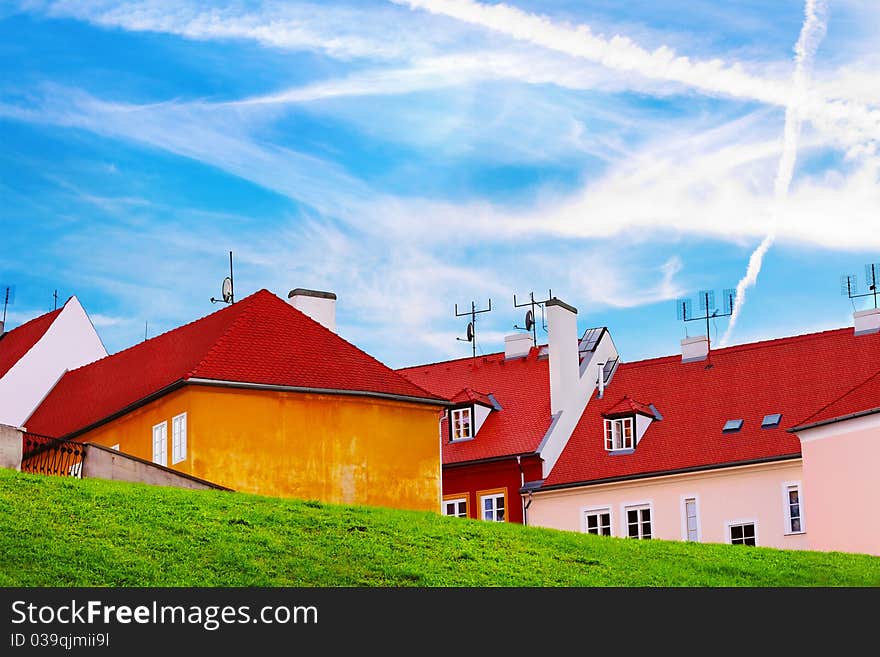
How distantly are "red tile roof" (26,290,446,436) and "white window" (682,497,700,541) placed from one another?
11629 millimetres

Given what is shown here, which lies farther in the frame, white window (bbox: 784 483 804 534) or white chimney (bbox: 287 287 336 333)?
white chimney (bbox: 287 287 336 333)

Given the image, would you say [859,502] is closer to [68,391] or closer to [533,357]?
[533,357]

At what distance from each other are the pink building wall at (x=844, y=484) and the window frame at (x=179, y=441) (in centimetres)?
1913

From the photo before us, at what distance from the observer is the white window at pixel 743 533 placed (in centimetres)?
5612

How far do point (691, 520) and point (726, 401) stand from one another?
5455 millimetres

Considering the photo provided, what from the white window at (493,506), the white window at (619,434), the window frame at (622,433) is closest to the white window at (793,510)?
the window frame at (622,433)

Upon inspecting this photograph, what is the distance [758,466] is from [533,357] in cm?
1315

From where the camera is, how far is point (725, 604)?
27.8 metres

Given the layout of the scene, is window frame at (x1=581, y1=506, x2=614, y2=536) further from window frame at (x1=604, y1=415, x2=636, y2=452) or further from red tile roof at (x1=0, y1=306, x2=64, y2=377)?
red tile roof at (x1=0, y1=306, x2=64, y2=377)

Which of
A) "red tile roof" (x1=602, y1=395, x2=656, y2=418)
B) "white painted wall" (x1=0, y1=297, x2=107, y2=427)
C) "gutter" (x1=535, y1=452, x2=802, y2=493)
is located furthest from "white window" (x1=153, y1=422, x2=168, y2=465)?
"red tile roof" (x1=602, y1=395, x2=656, y2=418)

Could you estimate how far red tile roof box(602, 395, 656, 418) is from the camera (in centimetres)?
6134

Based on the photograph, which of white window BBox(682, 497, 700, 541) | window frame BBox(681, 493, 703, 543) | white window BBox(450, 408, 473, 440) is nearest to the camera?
window frame BBox(681, 493, 703, 543)

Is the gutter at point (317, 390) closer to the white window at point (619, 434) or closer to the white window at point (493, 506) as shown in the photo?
the white window at point (493, 506)

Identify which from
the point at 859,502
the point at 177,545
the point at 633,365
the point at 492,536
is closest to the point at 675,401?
the point at 633,365
